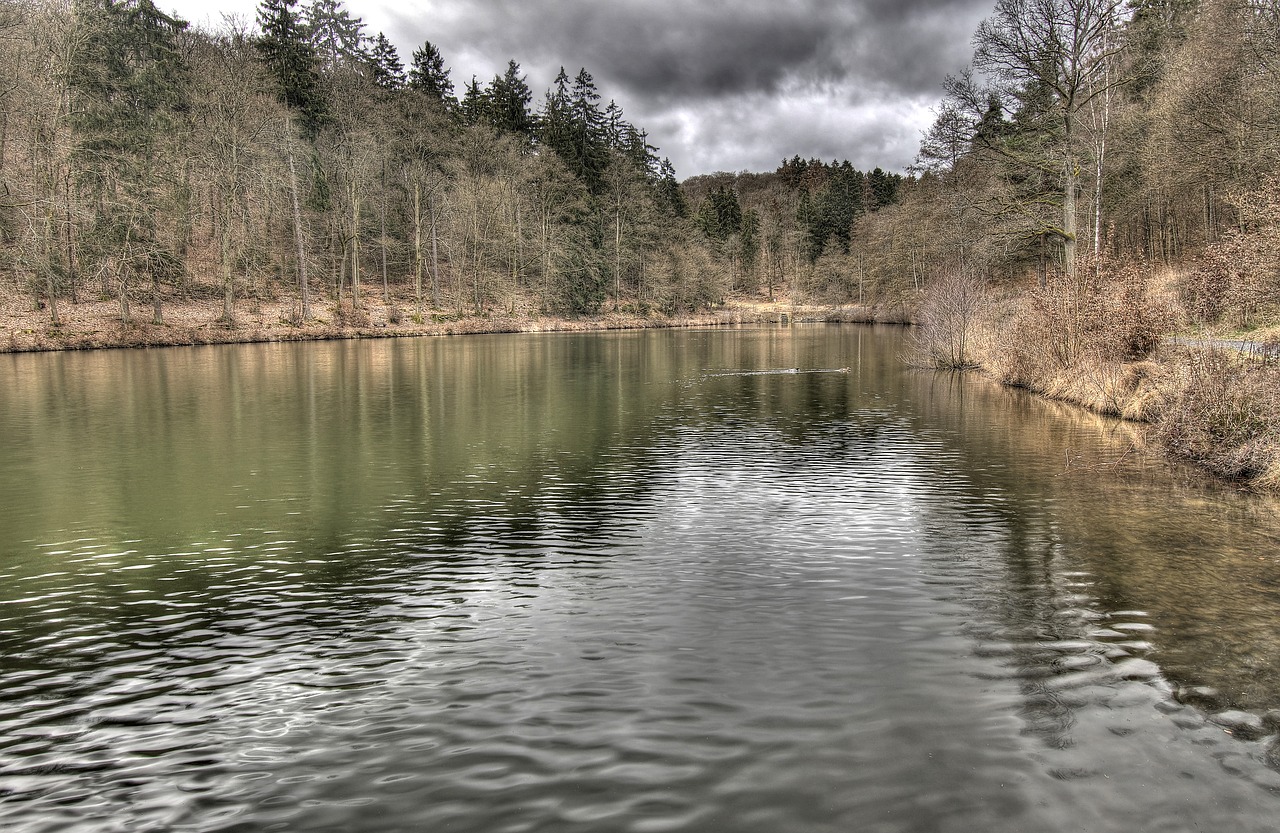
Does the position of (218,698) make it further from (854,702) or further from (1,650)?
(854,702)

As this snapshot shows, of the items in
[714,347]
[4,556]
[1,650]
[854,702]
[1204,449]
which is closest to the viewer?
[854,702]

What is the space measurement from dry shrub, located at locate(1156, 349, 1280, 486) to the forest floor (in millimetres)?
45529

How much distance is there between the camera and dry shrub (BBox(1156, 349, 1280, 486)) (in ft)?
40.3

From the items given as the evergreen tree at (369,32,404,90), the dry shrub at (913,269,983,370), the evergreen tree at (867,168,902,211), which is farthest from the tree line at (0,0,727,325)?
the evergreen tree at (867,168,902,211)

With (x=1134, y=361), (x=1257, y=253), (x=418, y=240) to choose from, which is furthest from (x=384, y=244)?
(x=1257, y=253)

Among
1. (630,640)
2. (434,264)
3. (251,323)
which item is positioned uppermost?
(434,264)

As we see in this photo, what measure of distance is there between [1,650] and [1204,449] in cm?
1720

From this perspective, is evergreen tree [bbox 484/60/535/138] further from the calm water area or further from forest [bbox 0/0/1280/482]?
the calm water area

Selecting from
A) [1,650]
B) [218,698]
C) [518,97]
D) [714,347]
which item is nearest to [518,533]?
[218,698]

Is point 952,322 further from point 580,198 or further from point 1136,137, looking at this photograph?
point 580,198

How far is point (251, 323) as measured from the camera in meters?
47.5

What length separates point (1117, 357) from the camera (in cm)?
1984

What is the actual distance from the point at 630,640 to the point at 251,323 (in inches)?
1869

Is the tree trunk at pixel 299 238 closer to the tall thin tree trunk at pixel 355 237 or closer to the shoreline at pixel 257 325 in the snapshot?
the shoreline at pixel 257 325
